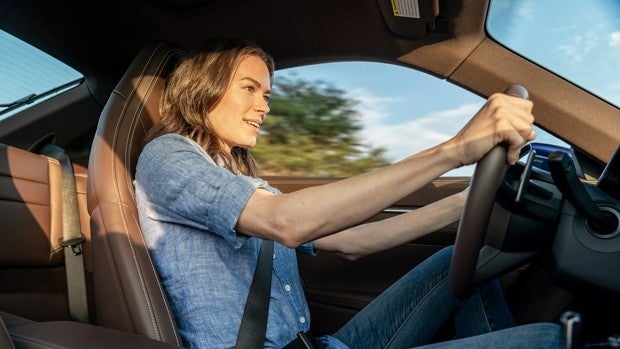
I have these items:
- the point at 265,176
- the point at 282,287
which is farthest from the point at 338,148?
the point at 282,287

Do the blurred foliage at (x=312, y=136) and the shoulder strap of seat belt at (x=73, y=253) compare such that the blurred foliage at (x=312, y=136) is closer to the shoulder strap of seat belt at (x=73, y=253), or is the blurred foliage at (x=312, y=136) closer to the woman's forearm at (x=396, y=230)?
the woman's forearm at (x=396, y=230)

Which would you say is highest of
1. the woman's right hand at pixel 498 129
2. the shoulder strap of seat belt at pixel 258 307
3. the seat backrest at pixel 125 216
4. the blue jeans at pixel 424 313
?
the woman's right hand at pixel 498 129

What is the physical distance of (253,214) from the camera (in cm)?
119

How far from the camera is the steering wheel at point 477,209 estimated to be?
1.01m

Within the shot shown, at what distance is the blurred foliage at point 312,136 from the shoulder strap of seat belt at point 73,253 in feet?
2.41

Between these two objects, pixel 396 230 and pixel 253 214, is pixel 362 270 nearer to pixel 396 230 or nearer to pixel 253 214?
pixel 396 230

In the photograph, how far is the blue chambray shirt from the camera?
51.1 inches

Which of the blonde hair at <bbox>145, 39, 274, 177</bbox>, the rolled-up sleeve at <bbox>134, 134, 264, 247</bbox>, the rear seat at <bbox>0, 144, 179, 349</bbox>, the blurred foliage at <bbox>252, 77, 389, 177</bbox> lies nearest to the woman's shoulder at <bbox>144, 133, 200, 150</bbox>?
the rolled-up sleeve at <bbox>134, 134, 264, 247</bbox>

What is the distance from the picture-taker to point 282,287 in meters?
1.51

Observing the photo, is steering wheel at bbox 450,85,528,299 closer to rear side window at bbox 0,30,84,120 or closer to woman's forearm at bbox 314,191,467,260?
woman's forearm at bbox 314,191,467,260

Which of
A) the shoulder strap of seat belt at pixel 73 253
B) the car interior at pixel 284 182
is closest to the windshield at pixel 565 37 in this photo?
the car interior at pixel 284 182

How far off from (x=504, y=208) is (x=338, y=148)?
1.30 m

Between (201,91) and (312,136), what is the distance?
1.02 metres

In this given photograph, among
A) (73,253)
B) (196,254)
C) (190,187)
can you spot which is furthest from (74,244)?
(190,187)
